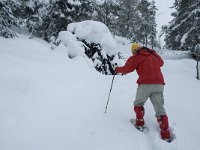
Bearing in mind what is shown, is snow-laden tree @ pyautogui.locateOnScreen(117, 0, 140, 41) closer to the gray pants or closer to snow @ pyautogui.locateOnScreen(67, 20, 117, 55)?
snow @ pyautogui.locateOnScreen(67, 20, 117, 55)

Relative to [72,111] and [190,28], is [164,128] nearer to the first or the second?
[72,111]

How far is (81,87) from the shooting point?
8320 mm

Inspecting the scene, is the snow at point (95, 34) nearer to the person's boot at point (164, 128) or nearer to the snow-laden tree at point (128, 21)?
the person's boot at point (164, 128)

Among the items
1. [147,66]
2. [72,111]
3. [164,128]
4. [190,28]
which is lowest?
[72,111]

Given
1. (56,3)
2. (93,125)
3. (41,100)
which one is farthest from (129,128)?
(56,3)

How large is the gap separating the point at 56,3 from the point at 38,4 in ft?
4.49

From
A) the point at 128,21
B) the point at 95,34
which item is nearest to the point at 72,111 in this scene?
the point at 95,34

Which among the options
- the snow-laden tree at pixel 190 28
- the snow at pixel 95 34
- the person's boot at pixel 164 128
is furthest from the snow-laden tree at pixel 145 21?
the person's boot at pixel 164 128

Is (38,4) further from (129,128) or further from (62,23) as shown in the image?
(129,128)

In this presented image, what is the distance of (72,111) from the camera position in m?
6.53

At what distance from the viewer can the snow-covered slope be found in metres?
5.21

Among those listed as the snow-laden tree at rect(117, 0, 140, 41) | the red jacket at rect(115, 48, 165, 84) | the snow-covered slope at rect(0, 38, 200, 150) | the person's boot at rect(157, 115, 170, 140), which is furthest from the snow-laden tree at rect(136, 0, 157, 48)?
the person's boot at rect(157, 115, 170, 140)

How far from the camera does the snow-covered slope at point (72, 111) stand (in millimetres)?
5207

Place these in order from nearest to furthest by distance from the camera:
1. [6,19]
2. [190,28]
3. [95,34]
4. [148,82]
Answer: [148,82], [95,34], [6,19], [190,28]
